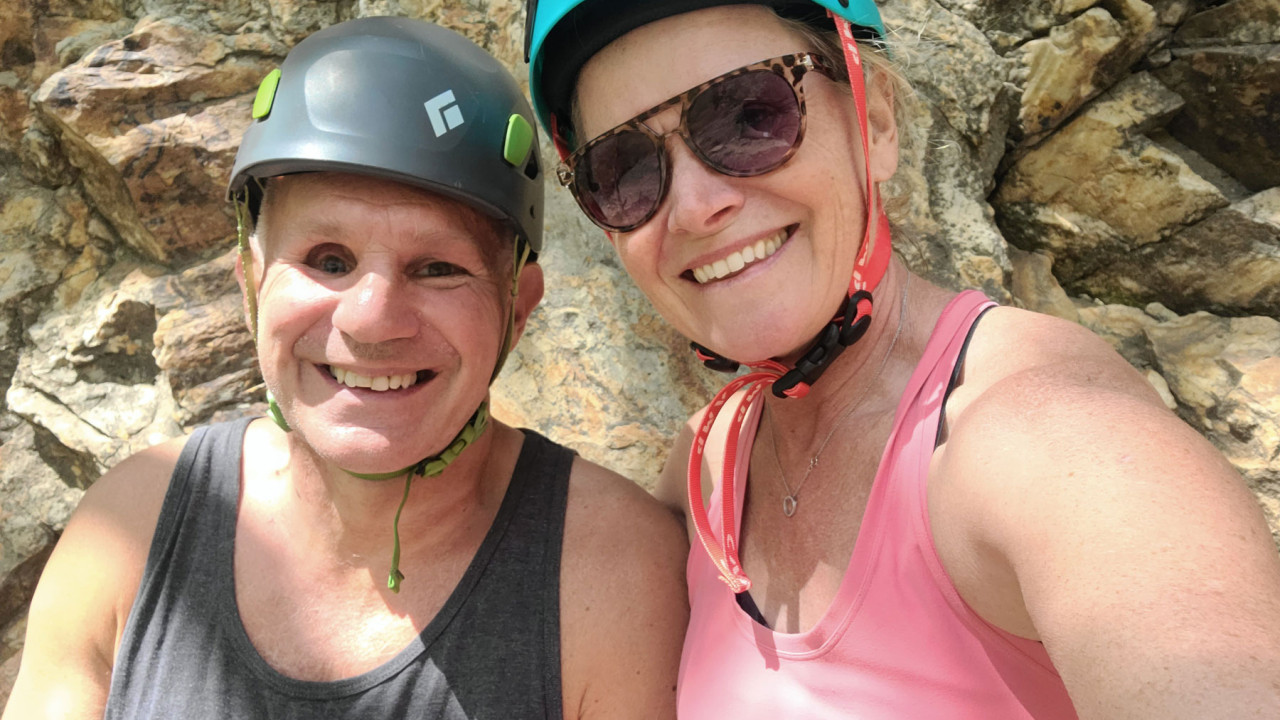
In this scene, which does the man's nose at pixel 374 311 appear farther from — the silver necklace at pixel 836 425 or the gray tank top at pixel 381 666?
the silver necklace at pixel 836 425

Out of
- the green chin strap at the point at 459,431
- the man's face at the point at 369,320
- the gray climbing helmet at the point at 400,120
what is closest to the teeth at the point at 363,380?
the man's face at the point at 369,320

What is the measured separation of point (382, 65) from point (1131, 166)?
8.66 ft

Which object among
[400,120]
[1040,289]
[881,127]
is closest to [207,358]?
[400,120]

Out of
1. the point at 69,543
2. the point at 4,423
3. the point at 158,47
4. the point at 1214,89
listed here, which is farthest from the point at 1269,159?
the point at 4,423

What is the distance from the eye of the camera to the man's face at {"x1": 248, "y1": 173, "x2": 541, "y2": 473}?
1.89m

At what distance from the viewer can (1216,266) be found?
2842 mm

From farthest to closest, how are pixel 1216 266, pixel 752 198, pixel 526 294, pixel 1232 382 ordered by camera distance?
pixel 1216 266, pixel 1232 382, pixel 526 294, pixel 752 198

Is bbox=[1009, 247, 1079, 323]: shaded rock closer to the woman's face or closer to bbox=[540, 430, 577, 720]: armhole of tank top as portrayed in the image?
the woman's face

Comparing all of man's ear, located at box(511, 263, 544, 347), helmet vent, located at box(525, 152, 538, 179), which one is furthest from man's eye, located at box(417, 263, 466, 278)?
helmet vent, located at box(525, 152, 538, 179)

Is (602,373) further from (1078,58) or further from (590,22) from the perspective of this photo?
(1078,58)

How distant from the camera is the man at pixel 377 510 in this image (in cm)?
192

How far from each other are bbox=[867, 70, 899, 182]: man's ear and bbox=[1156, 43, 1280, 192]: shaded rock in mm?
1885

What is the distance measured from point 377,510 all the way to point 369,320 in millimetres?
587

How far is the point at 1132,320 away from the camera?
9.88 ft
